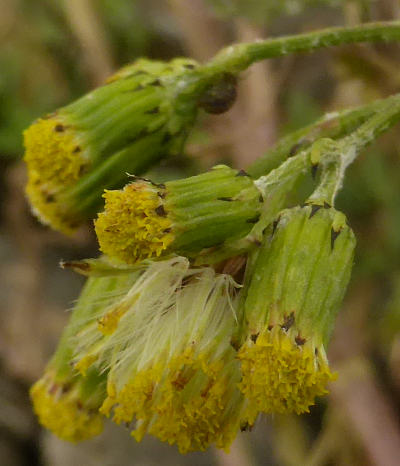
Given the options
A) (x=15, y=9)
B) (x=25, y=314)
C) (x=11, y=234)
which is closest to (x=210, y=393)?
(x=25, y=314)

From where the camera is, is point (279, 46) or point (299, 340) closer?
point (299, 340)

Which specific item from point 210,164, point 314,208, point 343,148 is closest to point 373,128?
point 343,148

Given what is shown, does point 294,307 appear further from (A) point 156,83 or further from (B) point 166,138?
(A) point 156,83

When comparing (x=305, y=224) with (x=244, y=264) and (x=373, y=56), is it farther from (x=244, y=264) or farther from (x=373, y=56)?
(x=373, y=56)

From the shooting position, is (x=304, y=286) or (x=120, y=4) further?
(x=120, y=4)

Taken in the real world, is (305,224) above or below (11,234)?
above

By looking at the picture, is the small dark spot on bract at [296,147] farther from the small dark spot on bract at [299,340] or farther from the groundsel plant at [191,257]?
the small dark spot on bract at [299,340]
